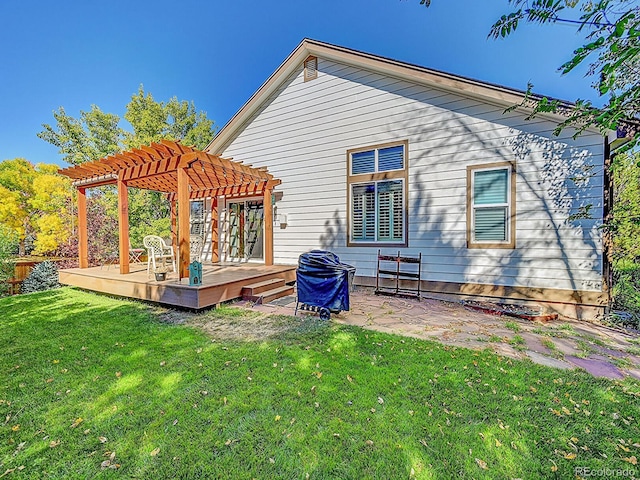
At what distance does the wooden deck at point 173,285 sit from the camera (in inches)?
209

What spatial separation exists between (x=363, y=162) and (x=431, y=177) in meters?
1.81

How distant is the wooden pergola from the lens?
5.59 m

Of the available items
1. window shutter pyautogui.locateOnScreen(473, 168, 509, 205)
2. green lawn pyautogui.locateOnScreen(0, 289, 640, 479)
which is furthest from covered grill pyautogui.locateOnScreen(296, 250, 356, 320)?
window shutter pyautogui.locateOnScreen(473, 168, 509, 205)

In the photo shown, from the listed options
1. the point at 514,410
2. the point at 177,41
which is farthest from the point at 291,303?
the point at 177,41

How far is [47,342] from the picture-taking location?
13.1ft

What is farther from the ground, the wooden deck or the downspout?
the downspout

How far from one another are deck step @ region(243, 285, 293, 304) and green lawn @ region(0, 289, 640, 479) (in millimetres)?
2202

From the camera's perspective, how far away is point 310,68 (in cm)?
798

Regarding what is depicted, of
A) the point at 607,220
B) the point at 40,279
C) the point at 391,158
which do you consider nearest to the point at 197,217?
the point at 40,279

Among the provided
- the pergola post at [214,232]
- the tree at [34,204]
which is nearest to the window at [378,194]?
the pergola post at [214,232]

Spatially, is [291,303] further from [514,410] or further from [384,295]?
[514,410]

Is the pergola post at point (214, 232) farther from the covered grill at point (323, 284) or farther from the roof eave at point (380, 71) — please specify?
the covered grill at point (323, 284)

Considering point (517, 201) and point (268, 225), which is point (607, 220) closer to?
point (517, 201)

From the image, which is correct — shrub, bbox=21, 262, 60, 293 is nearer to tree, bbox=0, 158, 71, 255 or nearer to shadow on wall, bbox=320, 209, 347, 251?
tree, bbox=0, 158, 71, 255
